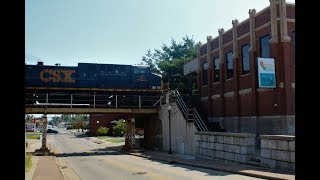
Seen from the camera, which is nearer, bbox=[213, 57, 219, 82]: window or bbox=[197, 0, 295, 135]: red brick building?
bbox=[197, 0, 295, 135]: red brick building

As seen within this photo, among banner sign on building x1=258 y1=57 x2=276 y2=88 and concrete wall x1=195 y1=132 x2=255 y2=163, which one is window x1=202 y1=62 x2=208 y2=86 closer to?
concrete wall x1=195 y1=132 x2=255 y2=163

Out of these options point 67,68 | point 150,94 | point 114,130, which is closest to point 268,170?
point 150,94

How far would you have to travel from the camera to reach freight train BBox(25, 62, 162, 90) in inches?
1388

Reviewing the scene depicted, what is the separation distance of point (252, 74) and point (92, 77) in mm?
16874

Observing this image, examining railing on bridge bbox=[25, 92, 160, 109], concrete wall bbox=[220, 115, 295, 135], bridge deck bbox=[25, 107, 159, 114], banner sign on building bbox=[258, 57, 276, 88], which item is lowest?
concrete wall bbox=[220, 115, 295, 135]

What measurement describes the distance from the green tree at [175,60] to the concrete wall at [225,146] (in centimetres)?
2818

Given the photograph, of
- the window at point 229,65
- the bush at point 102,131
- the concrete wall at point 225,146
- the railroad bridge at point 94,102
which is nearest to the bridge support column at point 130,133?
the railroad bridge at point 94,102

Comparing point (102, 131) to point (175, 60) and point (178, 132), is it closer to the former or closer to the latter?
point (175, 60)

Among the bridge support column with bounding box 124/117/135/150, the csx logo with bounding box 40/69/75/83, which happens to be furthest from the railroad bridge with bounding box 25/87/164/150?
the csx logo with bounding box 40/69/75/83

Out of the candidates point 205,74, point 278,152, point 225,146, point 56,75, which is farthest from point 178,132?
point 278,152

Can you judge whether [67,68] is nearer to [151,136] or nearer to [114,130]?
[151,136]

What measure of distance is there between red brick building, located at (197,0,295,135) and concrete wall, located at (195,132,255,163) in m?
3.64
